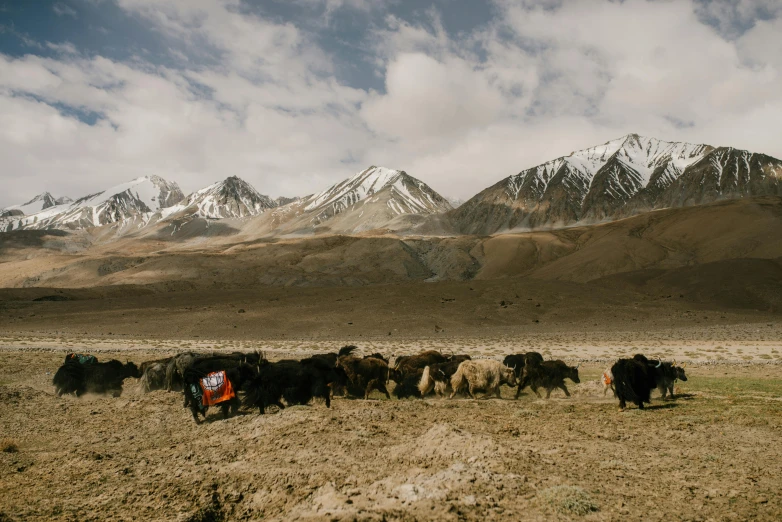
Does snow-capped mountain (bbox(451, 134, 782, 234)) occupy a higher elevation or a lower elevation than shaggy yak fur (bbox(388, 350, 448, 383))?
higher

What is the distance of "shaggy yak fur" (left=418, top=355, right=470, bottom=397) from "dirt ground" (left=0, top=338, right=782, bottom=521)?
55.8 inches

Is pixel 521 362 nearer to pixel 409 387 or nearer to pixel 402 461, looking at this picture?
pixel 409 387

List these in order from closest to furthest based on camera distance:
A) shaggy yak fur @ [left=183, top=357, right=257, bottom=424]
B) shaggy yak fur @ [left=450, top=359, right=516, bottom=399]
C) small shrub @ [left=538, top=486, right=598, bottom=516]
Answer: small shrub @ [left=538, top=486, right=598, bottom=516], shaggy yak fur @ [left=183, top=357, right=257, bottom=424], shaggy yak fur @ [left=450, top=359, right=516, bottom=399]

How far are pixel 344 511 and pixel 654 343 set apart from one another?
28.1 metres

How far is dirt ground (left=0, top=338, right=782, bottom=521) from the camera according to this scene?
567 cm

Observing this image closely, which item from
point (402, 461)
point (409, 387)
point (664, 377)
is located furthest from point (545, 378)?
point (402, 461)

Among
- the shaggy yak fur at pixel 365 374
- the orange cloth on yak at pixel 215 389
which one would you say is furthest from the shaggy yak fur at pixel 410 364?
the orange cloth on yak at pixel 215 389

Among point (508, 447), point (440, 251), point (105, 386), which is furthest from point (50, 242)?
point (508, 447)

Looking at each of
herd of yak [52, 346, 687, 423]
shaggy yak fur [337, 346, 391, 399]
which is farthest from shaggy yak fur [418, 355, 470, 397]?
shaggy yak fur [337, 346, 391, 399]

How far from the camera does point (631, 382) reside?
11227 mm

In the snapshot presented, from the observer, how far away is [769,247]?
73312mm

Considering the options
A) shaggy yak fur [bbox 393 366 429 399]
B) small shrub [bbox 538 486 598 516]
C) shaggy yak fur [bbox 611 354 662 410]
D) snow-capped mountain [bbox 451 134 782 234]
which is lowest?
shaggy yak fur [bbox 393 366 429 399]

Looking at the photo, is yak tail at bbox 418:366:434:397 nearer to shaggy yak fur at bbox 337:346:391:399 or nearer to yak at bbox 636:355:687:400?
shaggy yak fur at bbox 337:346:391:399

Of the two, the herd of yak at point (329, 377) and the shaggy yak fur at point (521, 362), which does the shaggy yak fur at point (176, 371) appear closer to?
the herd of yak at point (329, 377)
